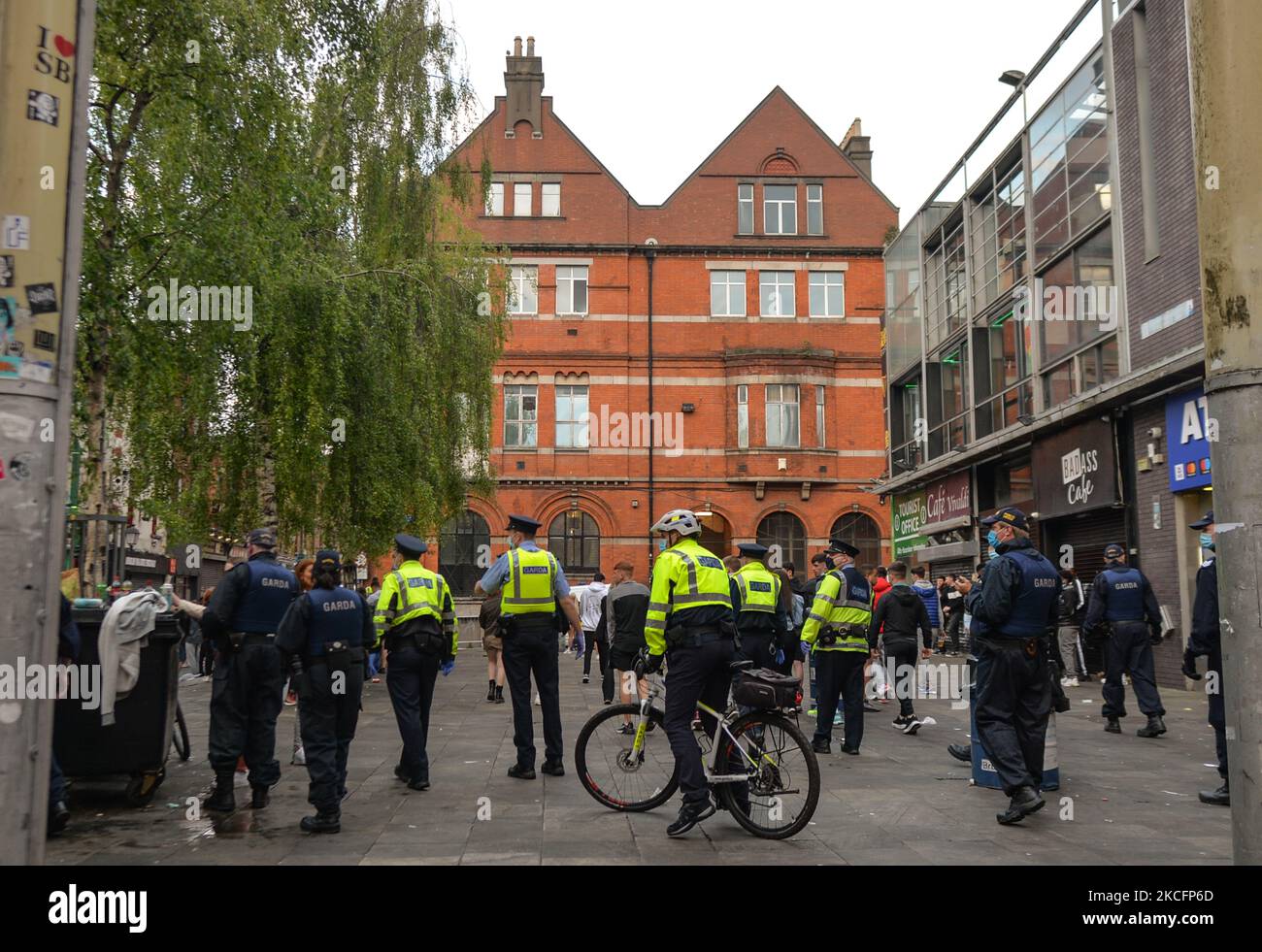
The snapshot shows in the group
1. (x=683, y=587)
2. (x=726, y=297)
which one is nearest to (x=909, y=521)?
(x=726, y=297)

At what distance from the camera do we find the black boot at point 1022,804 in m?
7.07

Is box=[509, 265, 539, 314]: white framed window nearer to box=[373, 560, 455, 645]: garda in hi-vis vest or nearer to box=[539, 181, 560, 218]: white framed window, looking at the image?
box=[539, 181, 560, 218]: white framed window

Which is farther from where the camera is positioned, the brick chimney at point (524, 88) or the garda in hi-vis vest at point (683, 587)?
the brick chimney at point (524, 88)

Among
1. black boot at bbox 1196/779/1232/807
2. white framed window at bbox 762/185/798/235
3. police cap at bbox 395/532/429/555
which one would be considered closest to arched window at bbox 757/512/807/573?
white framed window at bbox 762/185/798/235

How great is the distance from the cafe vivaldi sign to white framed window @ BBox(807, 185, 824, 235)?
20.5 meters

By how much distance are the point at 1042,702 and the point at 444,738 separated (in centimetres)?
629

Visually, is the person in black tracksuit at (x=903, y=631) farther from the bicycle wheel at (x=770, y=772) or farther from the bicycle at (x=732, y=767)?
the bicycle wheel at (x=770, y=772)

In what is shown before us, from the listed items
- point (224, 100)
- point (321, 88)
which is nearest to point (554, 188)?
point (321, 88)

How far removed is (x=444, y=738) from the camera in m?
11.5

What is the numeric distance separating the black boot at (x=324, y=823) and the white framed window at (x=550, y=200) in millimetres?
33644

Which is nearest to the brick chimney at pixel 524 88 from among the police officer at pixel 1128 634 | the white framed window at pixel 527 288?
the white framed window at pixel 527 288

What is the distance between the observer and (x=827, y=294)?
38844mm

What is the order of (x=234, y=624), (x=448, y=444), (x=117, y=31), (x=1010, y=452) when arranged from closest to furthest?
(x=234, y=624)
(x=117, y=31)
(x=1010, y=452)
(x=448, y=444)
